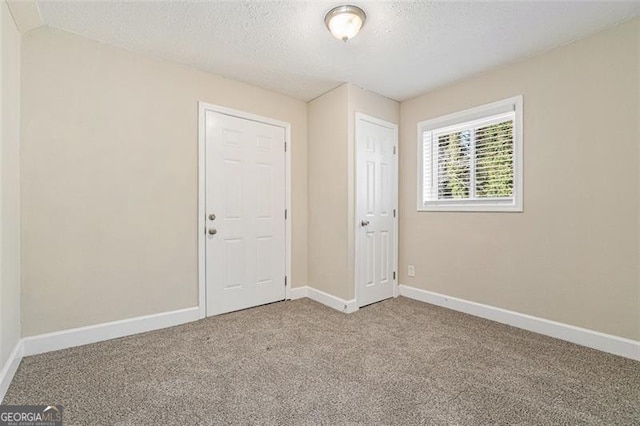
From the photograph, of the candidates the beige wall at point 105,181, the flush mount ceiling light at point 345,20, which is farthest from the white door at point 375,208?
the beige wall at point 105,181

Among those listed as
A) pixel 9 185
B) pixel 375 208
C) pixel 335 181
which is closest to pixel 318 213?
pixel 335 181

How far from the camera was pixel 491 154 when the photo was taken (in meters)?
2.90

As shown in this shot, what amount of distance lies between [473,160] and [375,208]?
1124mm

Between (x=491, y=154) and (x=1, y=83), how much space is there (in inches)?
147

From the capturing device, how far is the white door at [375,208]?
3195mm

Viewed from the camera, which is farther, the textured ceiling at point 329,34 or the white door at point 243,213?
the white door at point 243,213

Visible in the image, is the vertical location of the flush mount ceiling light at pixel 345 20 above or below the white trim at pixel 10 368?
above

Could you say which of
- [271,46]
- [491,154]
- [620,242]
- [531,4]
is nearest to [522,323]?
[620,242]

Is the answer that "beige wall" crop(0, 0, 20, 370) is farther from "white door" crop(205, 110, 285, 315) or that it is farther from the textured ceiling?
"white door" crop(205, 110, 285, 315)

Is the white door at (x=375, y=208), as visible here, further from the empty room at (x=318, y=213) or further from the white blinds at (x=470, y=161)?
the white blinds at (x=470, y=161)

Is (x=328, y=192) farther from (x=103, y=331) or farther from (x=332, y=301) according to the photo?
(x=103, y=331)

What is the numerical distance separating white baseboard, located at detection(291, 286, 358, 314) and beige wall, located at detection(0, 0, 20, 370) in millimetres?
2352

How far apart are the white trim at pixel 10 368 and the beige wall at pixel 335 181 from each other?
8.19ft

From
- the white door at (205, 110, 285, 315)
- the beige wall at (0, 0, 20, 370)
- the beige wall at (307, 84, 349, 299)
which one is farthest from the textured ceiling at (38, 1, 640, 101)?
the white door at (205, 110, 285, 315)
